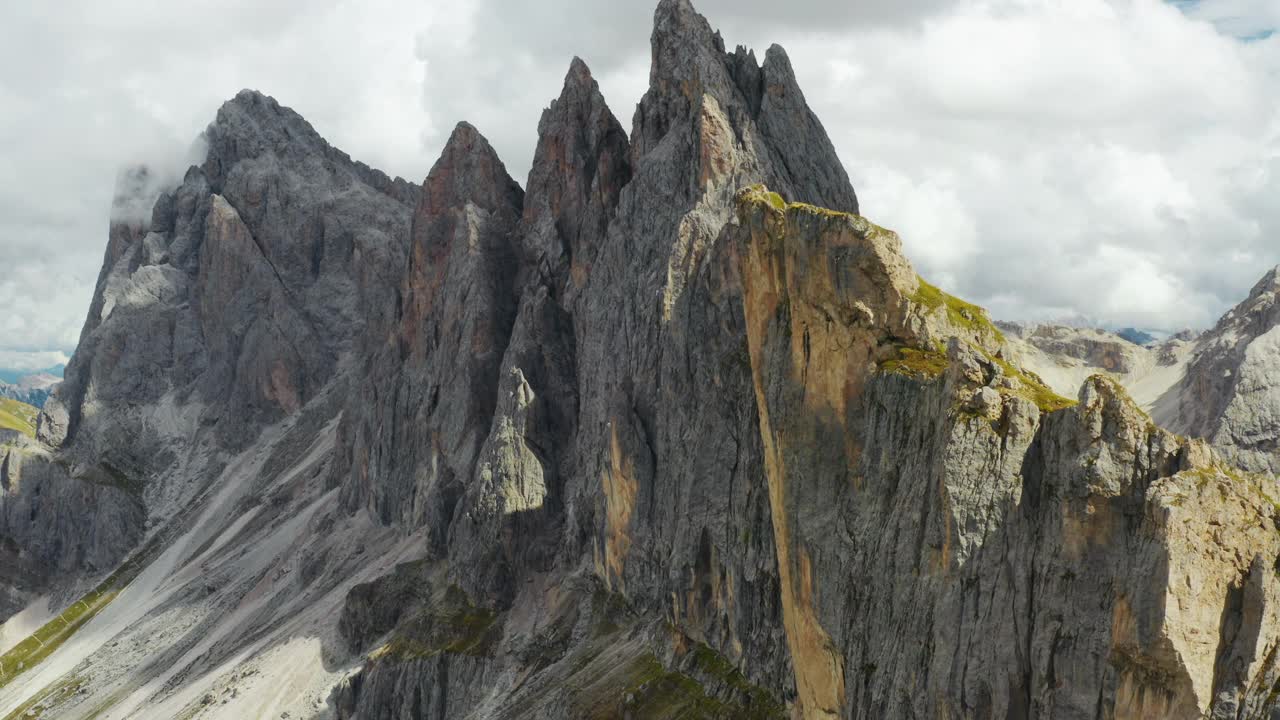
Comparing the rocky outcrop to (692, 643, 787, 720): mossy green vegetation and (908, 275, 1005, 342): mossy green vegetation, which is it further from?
(908, 275, 1005, 342): mossy green vegetation

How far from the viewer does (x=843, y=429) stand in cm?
4950

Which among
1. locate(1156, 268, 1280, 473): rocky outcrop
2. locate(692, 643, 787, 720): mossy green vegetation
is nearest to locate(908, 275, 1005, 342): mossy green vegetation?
locate(692, 643, 787, 720): mossy green vegetation

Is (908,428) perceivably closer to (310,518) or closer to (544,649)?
(544,649)

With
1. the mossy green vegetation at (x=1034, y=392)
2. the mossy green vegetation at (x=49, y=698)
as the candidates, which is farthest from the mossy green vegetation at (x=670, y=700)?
the mossy green vegetation at (x=49, y=698)

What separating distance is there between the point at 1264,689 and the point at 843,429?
68.3 ft

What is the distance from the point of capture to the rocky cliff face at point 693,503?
37375 millimetres

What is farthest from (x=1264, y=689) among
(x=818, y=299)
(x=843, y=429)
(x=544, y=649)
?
(x=544, y=649)

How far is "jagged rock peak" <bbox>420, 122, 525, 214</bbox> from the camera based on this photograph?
5999 inches

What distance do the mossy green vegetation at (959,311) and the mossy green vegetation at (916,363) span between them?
2.33 m

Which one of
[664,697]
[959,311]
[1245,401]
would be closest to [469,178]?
[664,697]

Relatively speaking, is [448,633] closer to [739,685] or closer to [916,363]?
[739,685]

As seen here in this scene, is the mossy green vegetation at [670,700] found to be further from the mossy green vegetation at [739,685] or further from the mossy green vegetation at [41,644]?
the mossy green vegetation at [41,644]

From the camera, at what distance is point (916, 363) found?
4572cm

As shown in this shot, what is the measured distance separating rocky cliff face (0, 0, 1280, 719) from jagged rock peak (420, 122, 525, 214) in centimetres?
56
